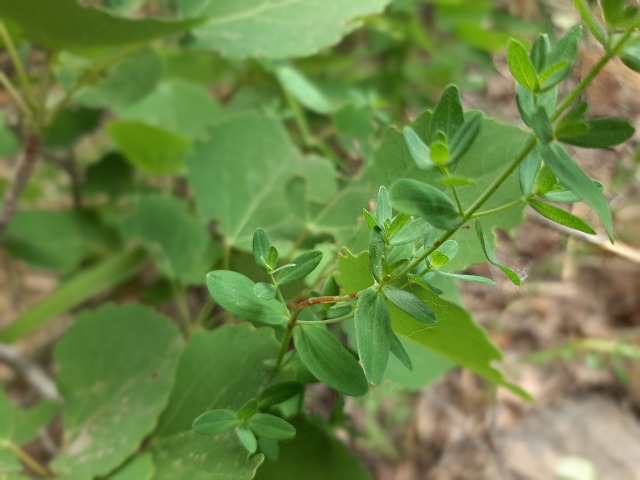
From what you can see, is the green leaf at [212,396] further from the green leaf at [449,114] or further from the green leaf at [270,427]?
the green leaf at [449,114]

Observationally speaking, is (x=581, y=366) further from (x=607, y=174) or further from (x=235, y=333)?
(x=235, y=333)

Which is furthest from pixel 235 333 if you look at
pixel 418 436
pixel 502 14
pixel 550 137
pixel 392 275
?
pixel 502 14

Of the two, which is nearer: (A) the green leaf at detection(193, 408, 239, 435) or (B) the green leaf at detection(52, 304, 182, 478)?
(A) the green leaf at detection(193, 408, 239, 435)

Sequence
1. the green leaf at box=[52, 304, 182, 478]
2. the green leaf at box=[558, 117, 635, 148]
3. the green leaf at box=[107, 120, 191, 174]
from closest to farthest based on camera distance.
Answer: the green leaf at box=[558, 117, 635, 148], the green leaf at box=[52, 304, 182, 478], the green leaf at box=[107, 120, 191, 174]

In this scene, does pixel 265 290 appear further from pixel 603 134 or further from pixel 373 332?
→ pixel 603 134

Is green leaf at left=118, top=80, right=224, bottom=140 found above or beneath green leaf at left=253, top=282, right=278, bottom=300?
beneath

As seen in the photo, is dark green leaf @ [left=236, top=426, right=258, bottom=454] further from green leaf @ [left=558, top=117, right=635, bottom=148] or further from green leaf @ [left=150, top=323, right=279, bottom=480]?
green leaf @ [left=558, top=117, right=635, bottom=148]

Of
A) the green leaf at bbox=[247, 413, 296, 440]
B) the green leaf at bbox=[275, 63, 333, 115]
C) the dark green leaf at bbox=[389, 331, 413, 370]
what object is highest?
the dark green leaf at bbox=[389, 331, 413, 370]

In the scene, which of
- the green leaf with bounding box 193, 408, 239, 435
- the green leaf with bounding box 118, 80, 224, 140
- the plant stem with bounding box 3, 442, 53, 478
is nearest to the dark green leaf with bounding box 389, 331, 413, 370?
the green leaf with bounding box 193, 408, 239, 435

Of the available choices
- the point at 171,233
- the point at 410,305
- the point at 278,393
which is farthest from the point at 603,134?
the point at 171,233
